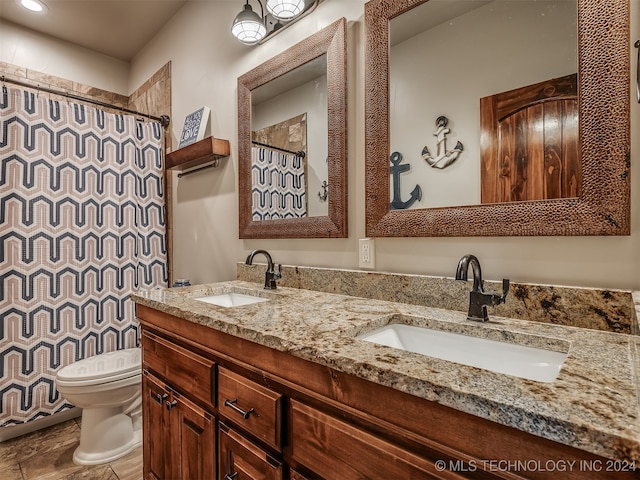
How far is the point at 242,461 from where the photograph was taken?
978 millimetres

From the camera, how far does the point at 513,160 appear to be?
3.48 ft

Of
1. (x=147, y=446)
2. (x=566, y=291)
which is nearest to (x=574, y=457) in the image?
A: (x=566, y=291)

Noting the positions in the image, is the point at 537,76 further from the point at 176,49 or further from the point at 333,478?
the point at 176,49

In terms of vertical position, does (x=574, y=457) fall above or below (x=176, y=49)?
below

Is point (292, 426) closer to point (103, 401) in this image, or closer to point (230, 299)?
point (230, 299)

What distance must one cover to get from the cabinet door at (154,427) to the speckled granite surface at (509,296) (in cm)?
72

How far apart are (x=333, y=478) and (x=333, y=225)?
97cm

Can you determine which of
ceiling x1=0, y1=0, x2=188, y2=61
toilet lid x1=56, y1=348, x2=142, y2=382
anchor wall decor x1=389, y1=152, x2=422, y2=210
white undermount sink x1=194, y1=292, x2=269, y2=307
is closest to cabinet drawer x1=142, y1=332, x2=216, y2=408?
white undermount sink x1=194, y1=292, x2=269, y2=307

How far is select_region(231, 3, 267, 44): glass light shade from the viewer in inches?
67.7

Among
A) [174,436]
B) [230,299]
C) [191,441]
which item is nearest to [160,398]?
[174,436]

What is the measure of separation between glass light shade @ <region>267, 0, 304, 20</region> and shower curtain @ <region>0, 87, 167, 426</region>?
1.42 metres

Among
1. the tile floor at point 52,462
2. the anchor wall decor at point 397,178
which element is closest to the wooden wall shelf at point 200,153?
the anchor wall decor at point 397,178

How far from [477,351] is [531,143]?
62 cm

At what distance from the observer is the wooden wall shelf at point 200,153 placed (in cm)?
203
